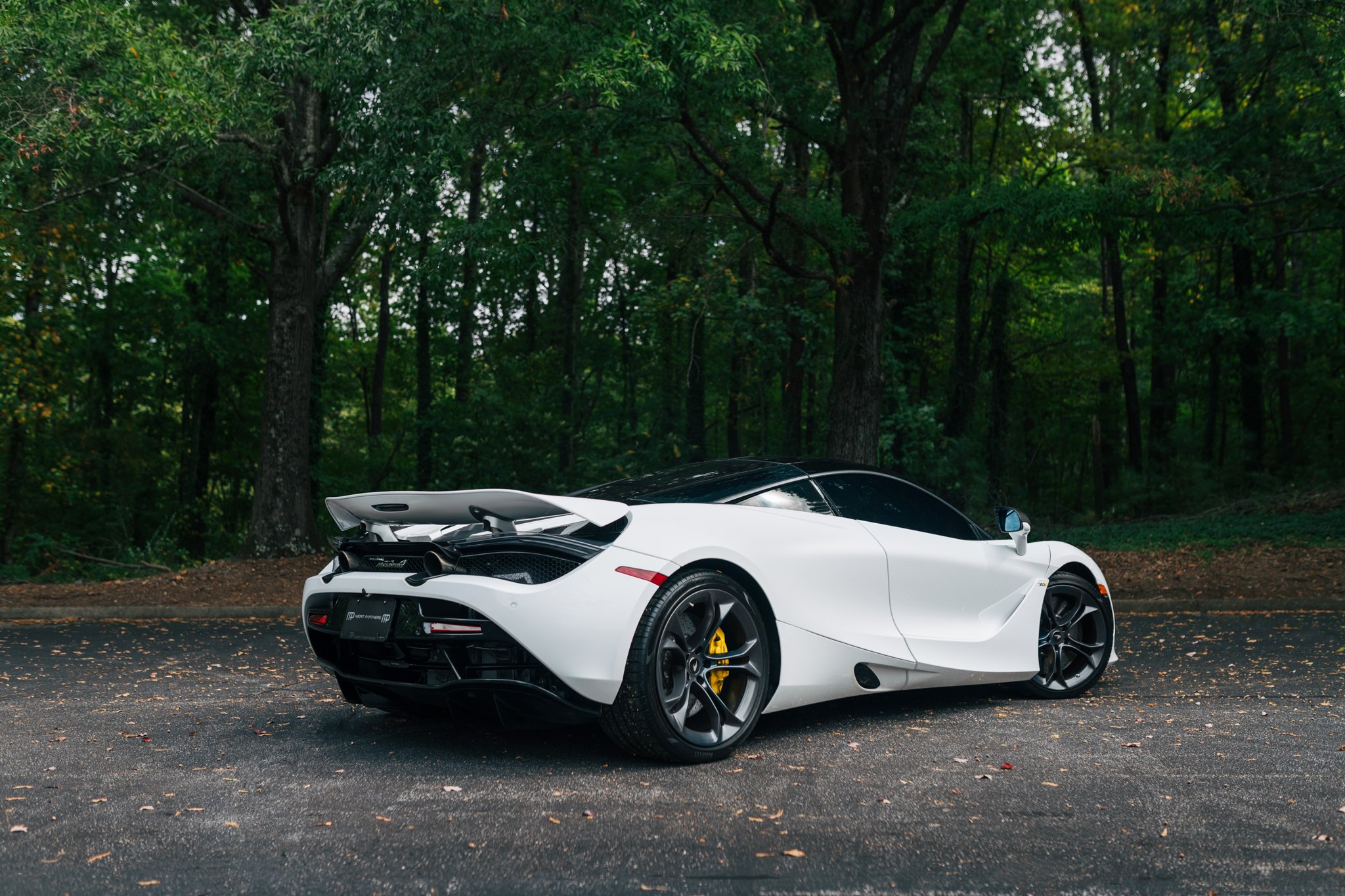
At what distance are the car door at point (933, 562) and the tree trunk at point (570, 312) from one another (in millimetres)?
13725

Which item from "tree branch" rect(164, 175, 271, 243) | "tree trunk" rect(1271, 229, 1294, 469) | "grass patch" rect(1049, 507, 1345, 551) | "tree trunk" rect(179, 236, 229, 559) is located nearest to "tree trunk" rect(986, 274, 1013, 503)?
"tree trunk" rect(1271, 229, 1294, 469)

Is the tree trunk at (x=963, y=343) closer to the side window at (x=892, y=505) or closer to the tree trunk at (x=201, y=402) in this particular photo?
the tree trunk at (x=201, y=402)

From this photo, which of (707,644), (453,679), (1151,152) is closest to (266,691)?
(453,679)

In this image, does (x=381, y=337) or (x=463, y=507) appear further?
(x=381, y=337)

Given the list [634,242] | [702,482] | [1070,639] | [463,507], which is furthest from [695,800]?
[634,242]

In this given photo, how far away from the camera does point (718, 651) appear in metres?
4.84

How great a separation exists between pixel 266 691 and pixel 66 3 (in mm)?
7873

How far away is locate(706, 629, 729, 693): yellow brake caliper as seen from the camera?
479 centimetres

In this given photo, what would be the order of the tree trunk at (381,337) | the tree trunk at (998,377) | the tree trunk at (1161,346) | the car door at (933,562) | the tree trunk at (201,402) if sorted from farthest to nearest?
1. the tree trunk at (381,337)
2. the tree trunk at (998,377)
3. the tree trunk at (201,402)
4. the tree trunk at (1161,346)
5. the car door at (933,562)

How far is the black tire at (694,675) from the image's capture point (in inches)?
176

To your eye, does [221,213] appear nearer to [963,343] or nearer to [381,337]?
[381,337]

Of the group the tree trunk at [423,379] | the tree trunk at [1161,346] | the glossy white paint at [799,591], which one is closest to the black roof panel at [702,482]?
the glossy white paint at [799,591]

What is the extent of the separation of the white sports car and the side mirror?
221 mm

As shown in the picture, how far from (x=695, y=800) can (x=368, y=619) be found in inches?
63.9
